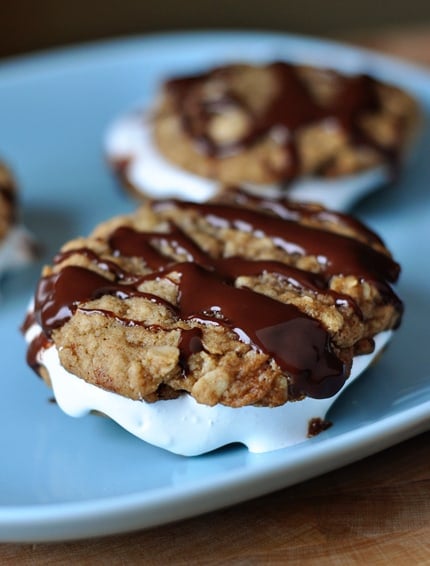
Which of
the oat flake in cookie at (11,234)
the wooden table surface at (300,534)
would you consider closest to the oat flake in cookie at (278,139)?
the oat flake in cookie at (11,234)

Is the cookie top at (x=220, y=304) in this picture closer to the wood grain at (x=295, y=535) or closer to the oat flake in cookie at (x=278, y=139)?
the wood grain at (x=295, y=535)

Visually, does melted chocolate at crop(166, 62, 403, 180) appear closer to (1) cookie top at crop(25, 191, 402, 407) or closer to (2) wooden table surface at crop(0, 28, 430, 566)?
(1) cookie top at crop(25, 191, 402, 407)

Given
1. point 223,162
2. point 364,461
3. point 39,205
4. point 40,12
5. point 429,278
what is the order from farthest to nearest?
point 40,12, point 39,205, point 223,162, point 429,278, point 364,461

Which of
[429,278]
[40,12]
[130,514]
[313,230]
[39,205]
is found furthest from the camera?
[40,12]

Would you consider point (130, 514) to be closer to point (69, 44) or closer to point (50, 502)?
point (50, 502)

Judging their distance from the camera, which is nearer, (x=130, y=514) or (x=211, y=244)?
(x=130, y=514)

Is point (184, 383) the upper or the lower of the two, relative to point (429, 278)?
upper

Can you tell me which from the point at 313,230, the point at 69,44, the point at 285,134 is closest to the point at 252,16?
the point at 69,44

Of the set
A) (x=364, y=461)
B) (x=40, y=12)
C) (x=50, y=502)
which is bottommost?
(x=364, y=461)
